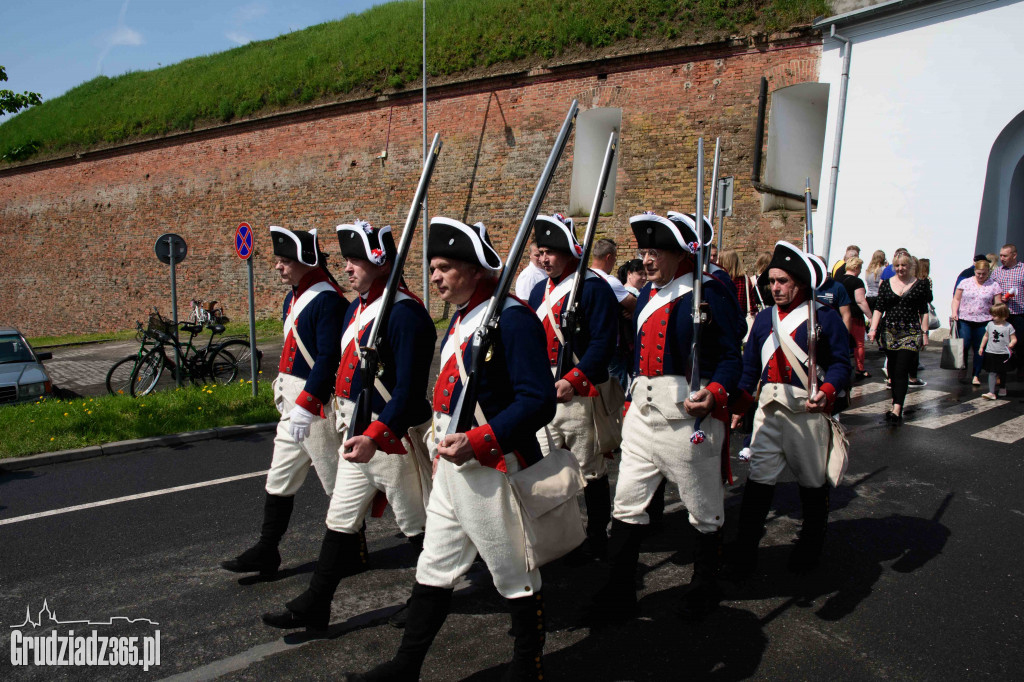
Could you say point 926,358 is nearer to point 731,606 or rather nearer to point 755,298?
point 755,298

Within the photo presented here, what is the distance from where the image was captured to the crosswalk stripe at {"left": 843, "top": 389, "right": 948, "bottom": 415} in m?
9.05

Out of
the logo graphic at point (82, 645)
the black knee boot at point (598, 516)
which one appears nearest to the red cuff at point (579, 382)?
the black knee boot at point (598, 516)

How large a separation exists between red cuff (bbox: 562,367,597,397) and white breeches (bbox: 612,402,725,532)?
539 millimetres

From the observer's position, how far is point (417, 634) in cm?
305

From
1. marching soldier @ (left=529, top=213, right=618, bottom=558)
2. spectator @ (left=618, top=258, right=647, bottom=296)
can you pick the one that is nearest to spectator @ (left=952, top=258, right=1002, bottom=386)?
spectator @ (left=618, top=258, right=647, bottom=296)

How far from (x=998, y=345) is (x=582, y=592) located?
8.04 metres

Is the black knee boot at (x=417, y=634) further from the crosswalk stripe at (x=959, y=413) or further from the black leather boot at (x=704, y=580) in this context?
the crosswalk stripe at (x=959, y=413)

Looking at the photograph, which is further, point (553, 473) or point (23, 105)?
point (23, 105)

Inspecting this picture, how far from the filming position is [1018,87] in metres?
13.8

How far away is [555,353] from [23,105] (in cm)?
1437

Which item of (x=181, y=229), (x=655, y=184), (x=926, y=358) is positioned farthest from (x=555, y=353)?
(x=181, y=229)

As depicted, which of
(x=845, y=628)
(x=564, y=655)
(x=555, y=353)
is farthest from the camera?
(x=555, y=353)

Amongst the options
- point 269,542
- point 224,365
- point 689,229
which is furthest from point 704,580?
point 224,365

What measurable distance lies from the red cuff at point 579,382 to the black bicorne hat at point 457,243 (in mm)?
1440
